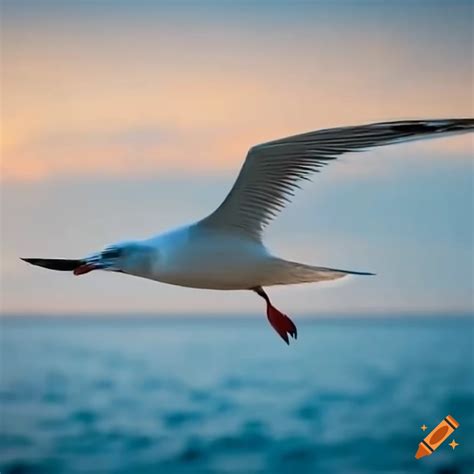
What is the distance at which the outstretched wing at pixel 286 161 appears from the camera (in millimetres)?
949

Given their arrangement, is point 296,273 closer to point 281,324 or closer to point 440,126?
point 281,324

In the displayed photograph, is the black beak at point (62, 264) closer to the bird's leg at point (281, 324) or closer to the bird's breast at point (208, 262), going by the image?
the bird's breast at point (208, 262)

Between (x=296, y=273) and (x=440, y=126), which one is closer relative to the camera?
(x=440, y=126)

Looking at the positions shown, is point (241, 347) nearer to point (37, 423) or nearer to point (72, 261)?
point (37, 423)

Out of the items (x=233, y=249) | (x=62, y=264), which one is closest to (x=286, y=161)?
(x=233, y=249)

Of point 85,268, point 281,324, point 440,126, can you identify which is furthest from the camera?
point 281,324

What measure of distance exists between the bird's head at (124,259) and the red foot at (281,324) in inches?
9.5

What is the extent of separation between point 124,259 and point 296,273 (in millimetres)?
239

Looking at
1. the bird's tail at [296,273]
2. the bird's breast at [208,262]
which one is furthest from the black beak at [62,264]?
the bird's tail at [296,273]

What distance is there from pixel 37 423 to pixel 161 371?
36cm

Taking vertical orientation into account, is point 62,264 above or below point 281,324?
above

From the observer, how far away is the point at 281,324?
4.26ft

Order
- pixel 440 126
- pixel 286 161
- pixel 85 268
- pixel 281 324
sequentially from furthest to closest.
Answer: pixel 281 324 → pixel 85 268 → pixel 286 161 → pixel 440 126

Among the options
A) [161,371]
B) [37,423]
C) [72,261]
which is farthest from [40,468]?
[72,261]
